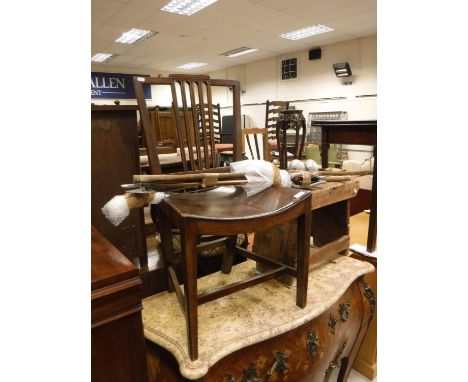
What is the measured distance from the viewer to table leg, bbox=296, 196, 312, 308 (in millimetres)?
1099

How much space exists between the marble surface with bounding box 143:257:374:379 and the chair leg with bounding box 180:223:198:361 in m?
0.05

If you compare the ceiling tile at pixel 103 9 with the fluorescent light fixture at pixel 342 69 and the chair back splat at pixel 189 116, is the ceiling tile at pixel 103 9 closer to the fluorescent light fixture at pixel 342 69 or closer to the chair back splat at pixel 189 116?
the chair back splat at pixel 189 116

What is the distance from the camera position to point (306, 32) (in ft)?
21.8

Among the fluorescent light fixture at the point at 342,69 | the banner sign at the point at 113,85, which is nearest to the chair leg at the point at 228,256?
the fluorescent light fixture at the point at 342,69

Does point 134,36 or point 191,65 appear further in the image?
point 191,65

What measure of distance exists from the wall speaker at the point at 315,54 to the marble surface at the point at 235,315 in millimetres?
7480

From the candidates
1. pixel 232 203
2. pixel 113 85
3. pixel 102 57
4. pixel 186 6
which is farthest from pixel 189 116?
pixel 113 85

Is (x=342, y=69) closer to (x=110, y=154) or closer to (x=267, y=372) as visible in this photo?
(x=110, y=154)

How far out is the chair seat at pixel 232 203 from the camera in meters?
0.95

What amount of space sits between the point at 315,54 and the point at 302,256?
7.79m

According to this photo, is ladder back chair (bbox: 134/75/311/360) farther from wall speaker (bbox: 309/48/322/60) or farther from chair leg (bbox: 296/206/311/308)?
wall speaker (bbox: 309/48/322/60)
